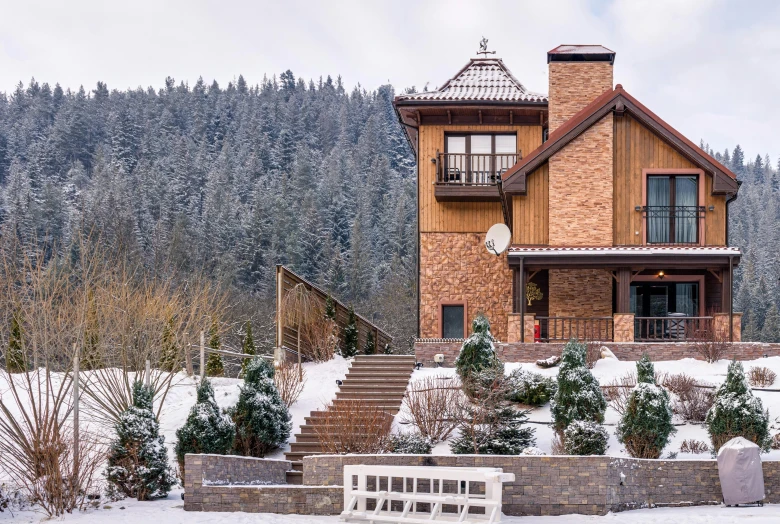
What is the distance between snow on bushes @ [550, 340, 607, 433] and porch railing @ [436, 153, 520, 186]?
9.93 meters

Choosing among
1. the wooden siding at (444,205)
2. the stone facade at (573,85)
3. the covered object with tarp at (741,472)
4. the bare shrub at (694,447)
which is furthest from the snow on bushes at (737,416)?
the stone facade at (573,85)

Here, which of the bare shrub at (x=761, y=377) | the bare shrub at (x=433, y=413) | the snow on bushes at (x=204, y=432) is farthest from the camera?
A: the bare shrub at (x=761, y=377)

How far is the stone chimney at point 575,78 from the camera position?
2306 centimetres

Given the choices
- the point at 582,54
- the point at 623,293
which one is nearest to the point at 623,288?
the point at 623,293

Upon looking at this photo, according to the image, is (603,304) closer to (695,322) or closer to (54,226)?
(695,322)

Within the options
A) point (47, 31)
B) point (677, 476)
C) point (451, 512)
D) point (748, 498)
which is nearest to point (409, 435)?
point (451, 512)

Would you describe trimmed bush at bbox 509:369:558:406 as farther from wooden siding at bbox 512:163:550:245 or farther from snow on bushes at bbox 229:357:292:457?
wooden siding at bbox 512:163:550:245

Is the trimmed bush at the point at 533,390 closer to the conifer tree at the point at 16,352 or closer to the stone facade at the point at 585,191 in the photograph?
the stone facade at the point at 585,191

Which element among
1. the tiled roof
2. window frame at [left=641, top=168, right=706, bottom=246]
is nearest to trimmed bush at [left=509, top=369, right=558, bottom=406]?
window frame at [left=641, top=168, right=706, bottom=246]

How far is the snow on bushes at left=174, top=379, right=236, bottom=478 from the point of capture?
13.7m

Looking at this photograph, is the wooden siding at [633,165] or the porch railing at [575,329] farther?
the wooden siding at [633,165]

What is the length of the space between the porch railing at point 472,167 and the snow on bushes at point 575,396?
9928 mm

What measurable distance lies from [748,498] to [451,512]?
4.30 meters

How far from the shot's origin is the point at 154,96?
347ft
